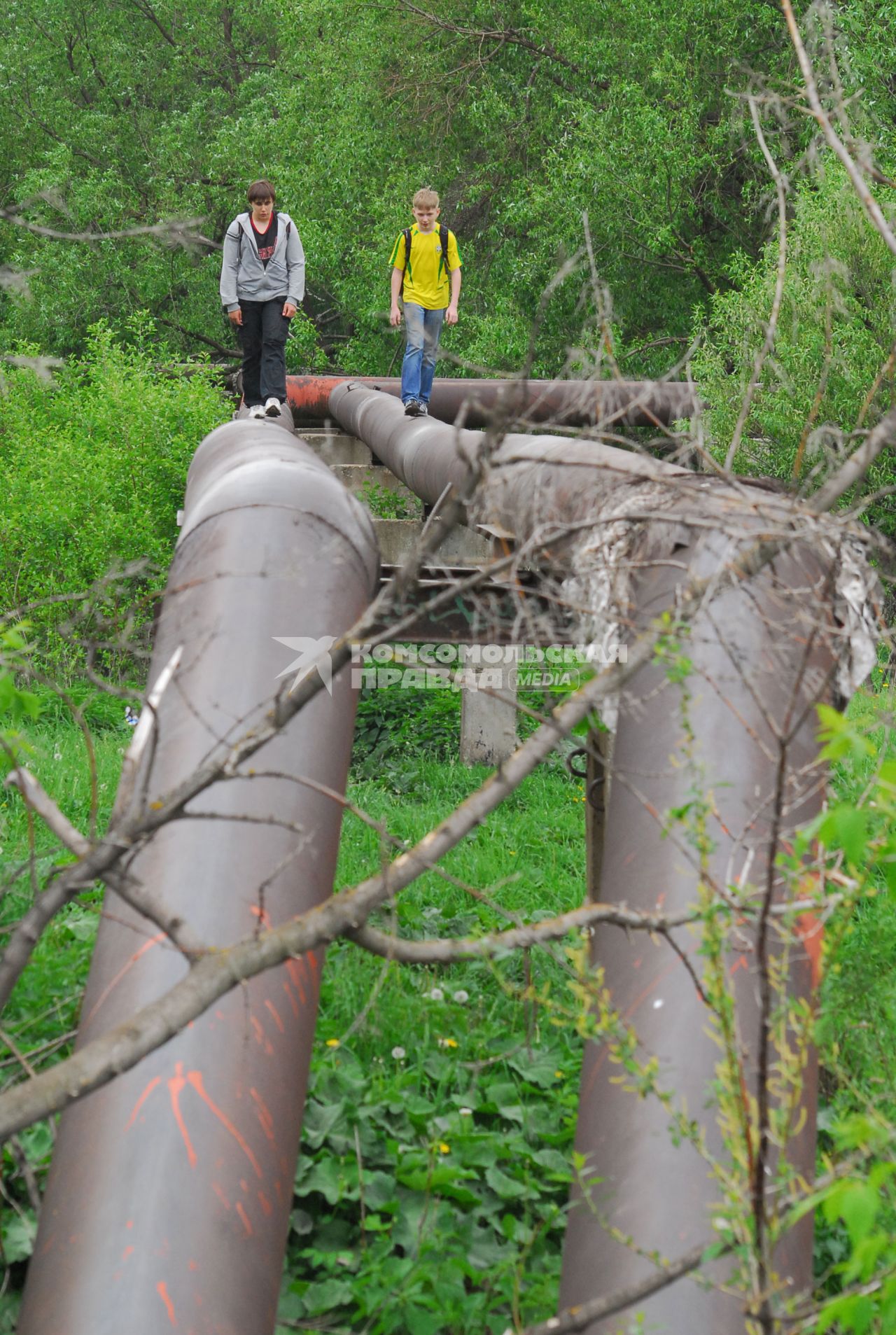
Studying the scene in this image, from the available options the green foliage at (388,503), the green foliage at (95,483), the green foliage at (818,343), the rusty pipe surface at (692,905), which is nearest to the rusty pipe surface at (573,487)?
the rusty pipe surface at (692,905)

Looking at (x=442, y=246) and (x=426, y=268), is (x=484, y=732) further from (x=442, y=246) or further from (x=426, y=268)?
(x=442, y=246)

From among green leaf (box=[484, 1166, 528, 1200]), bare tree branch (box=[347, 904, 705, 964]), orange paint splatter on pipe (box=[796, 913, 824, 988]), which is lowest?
green leaf (box=[484, 1166, 528, 1200])

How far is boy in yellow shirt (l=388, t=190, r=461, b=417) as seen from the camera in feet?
25.1

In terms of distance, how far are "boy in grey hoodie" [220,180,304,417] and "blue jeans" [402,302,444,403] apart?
0.93m

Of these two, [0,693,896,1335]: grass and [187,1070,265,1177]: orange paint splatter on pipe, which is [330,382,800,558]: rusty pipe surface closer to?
[0,693,896,1335]: grass

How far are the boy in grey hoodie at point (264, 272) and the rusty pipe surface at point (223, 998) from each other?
3995 mm

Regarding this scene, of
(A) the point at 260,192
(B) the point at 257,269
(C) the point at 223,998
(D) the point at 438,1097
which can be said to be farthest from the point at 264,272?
(C) the point at 223,998

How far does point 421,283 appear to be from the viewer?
770 cm

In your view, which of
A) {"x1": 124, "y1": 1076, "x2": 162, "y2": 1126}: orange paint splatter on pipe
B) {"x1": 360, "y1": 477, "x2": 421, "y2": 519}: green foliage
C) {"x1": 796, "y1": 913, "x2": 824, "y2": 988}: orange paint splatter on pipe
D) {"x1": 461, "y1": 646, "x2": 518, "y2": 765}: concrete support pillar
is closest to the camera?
{"x1": 124, "y1": 1076, "x2": 162, "y2": 1126}: orange paint splatter on pipe

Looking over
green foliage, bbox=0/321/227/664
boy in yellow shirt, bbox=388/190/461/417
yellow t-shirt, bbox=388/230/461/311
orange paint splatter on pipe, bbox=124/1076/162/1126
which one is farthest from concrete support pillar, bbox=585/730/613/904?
yellow t-shirt, bbox=388/230/461/311

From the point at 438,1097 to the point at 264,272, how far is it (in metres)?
4.60

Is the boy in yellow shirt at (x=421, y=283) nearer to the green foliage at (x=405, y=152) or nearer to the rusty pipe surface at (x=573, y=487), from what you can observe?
the rusty pipe surface at (x=573, y=487)

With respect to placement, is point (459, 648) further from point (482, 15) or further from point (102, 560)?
point (482, 15)

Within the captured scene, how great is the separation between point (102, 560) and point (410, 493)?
228 cm
